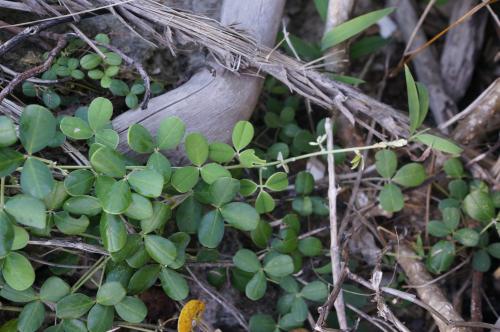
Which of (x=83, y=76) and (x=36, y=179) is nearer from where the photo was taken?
(x=36, y=179)

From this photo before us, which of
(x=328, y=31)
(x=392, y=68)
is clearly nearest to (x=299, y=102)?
(x=328, y=31)

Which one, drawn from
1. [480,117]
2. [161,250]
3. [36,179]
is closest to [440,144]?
[480,117]

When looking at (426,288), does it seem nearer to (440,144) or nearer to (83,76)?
(440,144)

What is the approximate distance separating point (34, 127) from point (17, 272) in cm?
32

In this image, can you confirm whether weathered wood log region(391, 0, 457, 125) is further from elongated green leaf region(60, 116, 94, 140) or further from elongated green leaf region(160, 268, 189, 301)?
elongated green leaf region(60, 116, 94, 140)

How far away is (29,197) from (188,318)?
1.62ft

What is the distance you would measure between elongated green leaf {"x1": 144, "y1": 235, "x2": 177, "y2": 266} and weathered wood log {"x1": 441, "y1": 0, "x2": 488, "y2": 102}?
1248mm

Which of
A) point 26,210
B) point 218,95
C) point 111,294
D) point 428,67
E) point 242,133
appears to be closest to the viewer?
point 26,210

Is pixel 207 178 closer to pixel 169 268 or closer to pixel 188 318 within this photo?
pixel 169 268

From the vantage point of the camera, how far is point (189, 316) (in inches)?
52.8

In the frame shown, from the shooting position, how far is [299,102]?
1884 millimetres

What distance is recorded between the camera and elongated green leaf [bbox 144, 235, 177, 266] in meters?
1.26

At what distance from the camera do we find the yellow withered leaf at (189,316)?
1321mm

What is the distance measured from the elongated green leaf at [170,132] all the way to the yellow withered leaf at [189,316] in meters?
0.41
